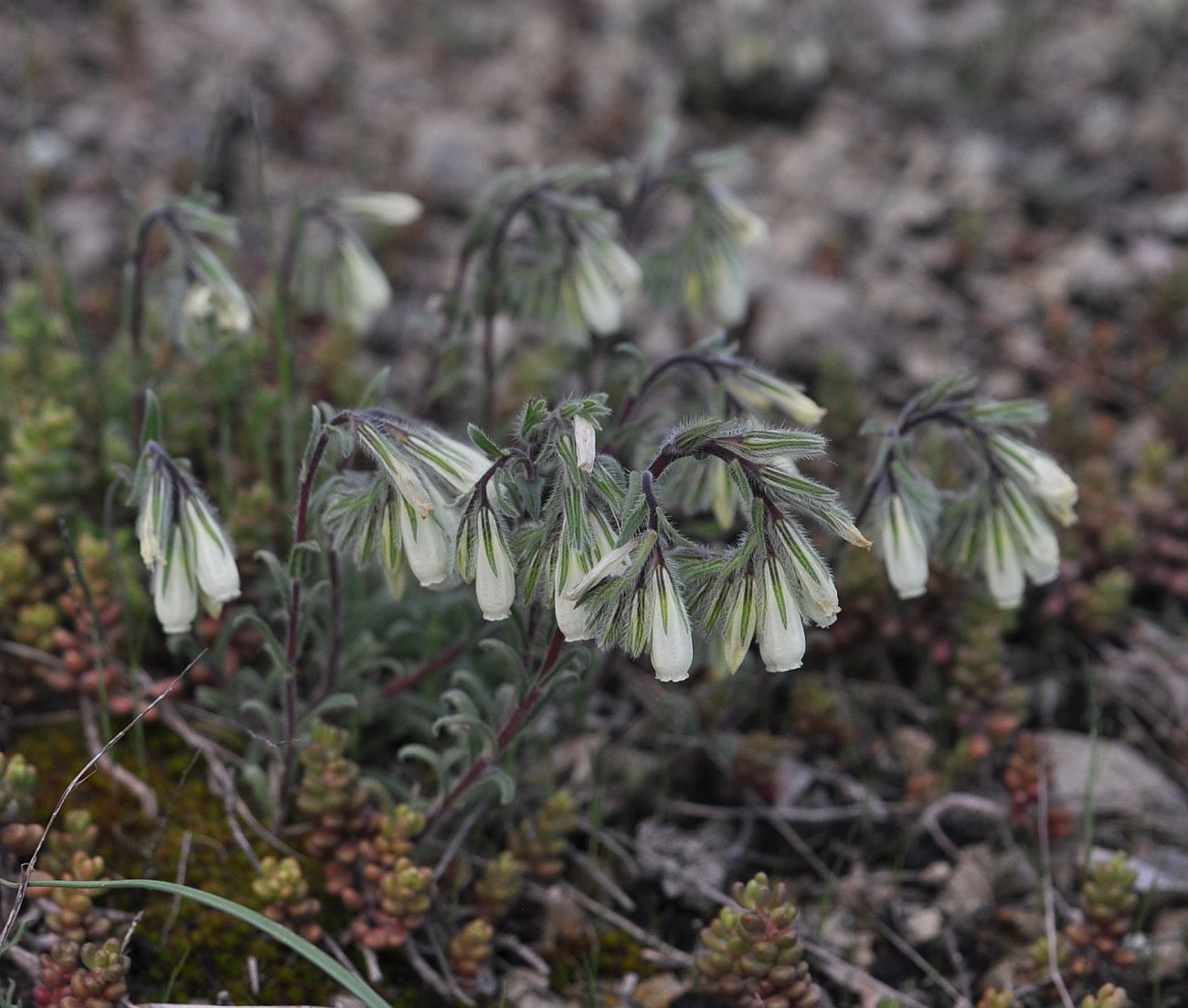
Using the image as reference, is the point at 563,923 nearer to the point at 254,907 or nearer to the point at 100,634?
the point at 254,907

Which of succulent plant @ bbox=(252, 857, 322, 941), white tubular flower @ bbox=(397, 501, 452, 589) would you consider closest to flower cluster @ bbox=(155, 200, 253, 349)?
white tubular flower @ bbox=(397, 501, 452, 589)

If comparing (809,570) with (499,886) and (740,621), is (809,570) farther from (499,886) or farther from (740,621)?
(499,886)

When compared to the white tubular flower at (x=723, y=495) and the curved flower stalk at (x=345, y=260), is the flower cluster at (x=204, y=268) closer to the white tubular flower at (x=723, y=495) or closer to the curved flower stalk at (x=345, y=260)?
the curved flower stalk at (x=345, y=260)

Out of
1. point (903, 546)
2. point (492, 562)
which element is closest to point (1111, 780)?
point (903, 546)

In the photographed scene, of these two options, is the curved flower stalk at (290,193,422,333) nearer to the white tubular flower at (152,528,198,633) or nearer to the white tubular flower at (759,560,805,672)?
the white tubular flower at (152,528,198,633)

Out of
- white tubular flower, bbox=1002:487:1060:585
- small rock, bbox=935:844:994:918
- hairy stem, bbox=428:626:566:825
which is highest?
white tubular flower, bbox=1002:487:1060:585

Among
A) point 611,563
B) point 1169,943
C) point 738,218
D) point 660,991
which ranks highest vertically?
point 738,218

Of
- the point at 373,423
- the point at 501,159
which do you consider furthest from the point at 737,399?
the point at 501,159
